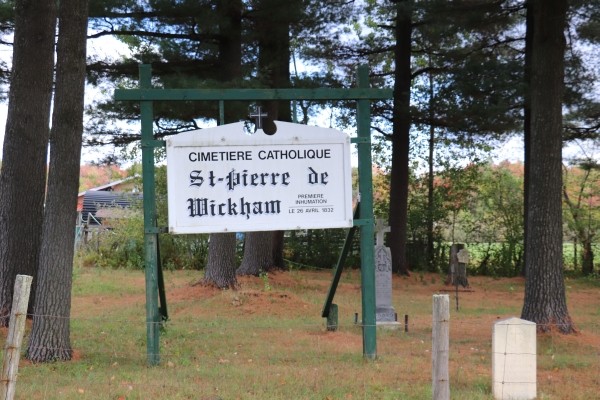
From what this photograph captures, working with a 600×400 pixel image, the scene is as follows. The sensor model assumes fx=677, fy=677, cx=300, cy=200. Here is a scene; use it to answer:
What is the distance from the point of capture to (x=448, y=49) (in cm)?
2248

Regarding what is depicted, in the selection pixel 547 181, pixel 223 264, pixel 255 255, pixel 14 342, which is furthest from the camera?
pixel 255 255

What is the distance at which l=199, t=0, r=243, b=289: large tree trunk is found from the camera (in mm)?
14586

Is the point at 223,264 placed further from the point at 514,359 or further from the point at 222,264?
the point at 514,359

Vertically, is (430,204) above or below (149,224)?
above

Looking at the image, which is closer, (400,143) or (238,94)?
(238,94)

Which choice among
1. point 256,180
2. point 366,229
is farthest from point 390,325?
point 256,180

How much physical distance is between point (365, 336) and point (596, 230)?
20220 mm

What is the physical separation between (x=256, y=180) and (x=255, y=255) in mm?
10924

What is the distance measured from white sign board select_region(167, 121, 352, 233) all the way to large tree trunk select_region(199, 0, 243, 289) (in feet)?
22.0

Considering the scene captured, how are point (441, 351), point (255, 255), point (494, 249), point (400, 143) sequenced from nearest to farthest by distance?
point (441, 351) < point (255, 255) < point (400, 143) < point (494, 249)

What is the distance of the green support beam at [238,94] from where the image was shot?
7602mm

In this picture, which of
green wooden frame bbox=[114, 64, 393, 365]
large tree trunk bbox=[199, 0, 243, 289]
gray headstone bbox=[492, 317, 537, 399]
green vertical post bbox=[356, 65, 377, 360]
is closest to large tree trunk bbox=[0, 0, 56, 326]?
green wooden frame bbox=[114, 64, 393, 365]

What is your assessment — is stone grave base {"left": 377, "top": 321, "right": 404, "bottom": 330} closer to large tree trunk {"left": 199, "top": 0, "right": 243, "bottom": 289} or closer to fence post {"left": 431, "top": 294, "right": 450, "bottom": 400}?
large tree trunk {"left": 199, "top": 0, "right": 243, "bottom": 289}

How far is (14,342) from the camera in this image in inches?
203
